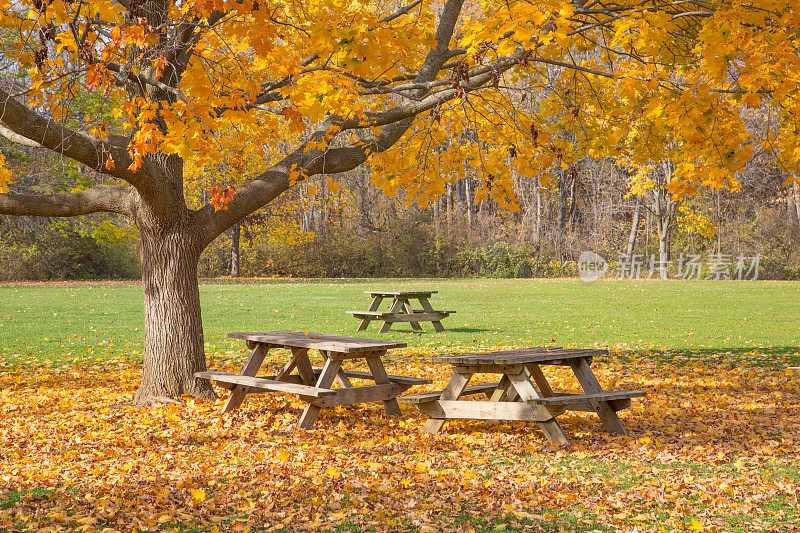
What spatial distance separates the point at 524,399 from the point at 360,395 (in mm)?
1499

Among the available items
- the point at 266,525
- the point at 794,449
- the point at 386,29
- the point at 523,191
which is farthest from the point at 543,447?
the point at 523,191

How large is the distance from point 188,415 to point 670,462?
4.25 m

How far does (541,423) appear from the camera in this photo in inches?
234

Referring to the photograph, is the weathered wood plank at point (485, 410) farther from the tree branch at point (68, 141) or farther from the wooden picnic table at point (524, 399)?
the tree branch at point (68, 141)

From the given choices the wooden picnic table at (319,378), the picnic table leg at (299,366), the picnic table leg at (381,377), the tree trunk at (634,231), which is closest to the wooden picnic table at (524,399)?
the wooden picnic table at (319,378)

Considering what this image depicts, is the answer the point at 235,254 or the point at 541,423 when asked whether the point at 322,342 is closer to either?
the point at 541,423

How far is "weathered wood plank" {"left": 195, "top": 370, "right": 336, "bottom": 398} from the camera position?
6121 mm

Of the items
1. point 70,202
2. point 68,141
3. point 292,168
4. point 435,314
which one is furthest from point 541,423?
point 435,314

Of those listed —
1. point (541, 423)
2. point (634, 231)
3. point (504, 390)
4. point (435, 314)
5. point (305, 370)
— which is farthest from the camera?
point (634, 231)

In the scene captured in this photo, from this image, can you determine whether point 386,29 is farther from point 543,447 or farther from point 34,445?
point 34,445

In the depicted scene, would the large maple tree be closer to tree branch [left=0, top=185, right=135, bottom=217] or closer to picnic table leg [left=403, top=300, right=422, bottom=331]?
tree branch [left=0, top=185, right=135, bottom=217]

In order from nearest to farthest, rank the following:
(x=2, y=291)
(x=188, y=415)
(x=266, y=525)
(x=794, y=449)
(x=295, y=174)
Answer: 1. (x=266, y=525)
2. (x=794, y=449)
3. (x=188, y=415)
4. (x=295, y=174)
5. (x=2, y=291)

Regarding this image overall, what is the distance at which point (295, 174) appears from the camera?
7.36 meters

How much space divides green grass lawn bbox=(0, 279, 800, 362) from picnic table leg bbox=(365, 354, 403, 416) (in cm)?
465
